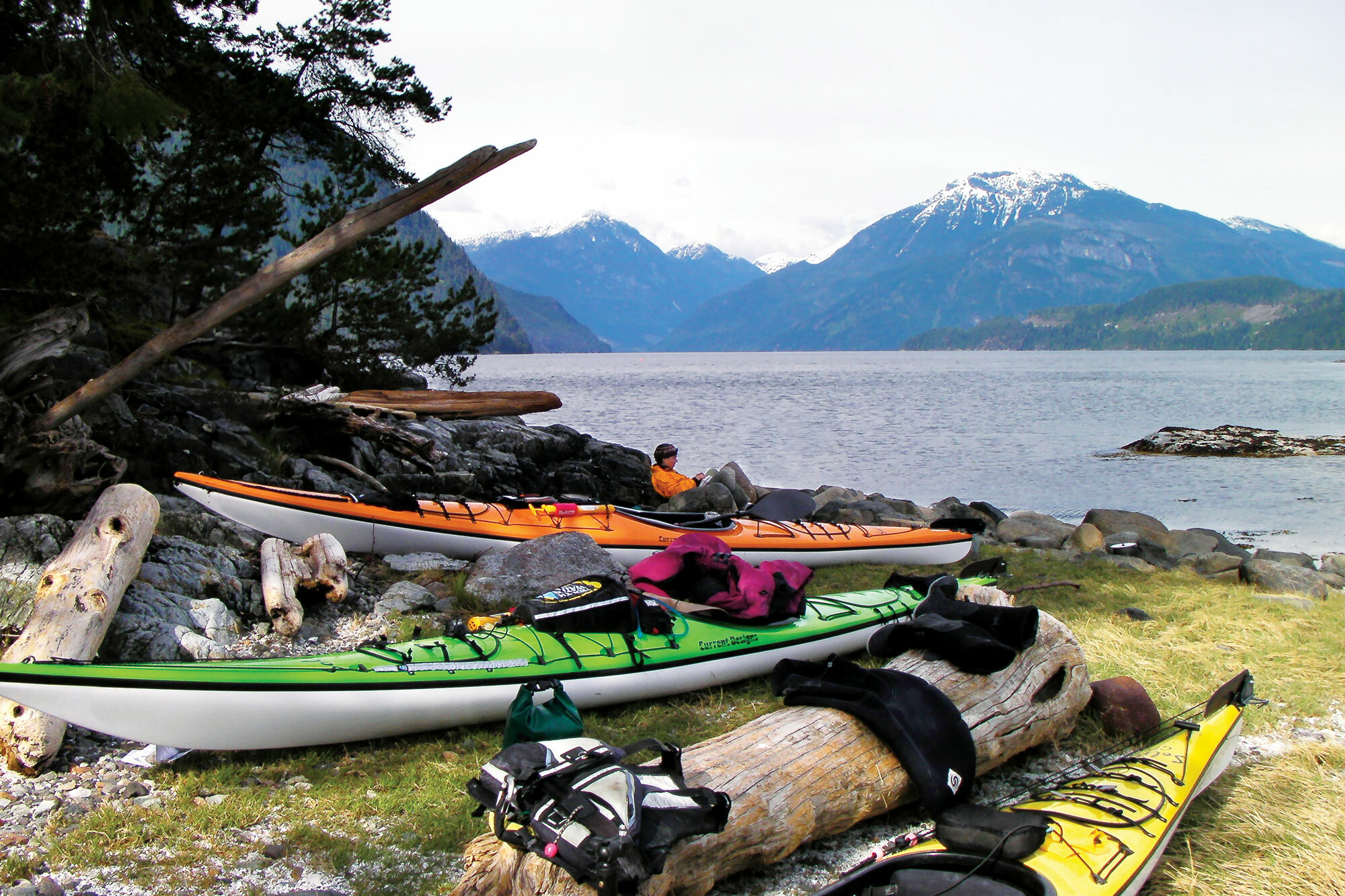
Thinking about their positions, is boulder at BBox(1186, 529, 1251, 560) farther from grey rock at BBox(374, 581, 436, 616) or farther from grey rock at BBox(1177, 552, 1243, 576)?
grey rock at BBox(374, 581, 436, 616)

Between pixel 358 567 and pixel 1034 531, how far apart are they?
9100mm

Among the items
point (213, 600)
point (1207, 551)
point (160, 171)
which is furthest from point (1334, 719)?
point (160, 171)

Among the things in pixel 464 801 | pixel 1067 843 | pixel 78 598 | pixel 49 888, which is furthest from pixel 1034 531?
pixel 49 888

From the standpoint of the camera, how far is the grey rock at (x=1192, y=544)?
11.1 metres

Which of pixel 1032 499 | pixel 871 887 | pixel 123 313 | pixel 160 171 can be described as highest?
pixel 160 171

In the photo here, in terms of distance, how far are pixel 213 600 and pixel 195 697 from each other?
6.27ft

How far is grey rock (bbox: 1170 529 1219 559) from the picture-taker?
11.1 metres

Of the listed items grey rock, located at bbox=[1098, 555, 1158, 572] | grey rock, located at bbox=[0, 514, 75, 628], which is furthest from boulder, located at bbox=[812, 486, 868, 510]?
grey rock, located at bbox=[0, 514, 75, 628]

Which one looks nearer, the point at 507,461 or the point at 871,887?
the point at 871,887

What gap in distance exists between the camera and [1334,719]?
4.27 m

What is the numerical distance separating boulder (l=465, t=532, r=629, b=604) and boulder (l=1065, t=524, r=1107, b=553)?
7037 mm

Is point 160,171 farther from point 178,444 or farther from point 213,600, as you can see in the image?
point 213,600

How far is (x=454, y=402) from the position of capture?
527 inches

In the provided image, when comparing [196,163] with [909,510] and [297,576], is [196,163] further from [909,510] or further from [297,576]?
[909,510]
